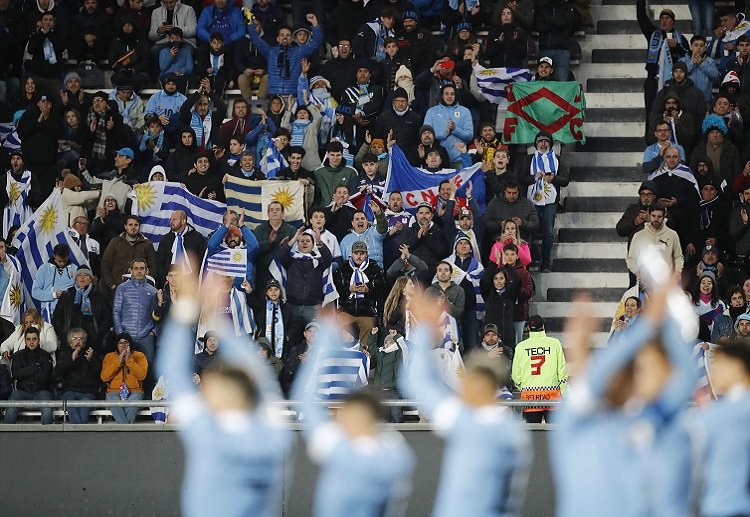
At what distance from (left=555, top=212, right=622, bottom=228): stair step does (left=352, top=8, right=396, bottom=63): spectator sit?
11.3 ft

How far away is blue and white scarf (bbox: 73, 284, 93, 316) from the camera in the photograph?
18.4m

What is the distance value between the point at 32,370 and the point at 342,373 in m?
3.41

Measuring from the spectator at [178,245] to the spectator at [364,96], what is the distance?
2932 millimetres

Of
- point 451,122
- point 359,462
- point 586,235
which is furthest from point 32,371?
point 359,462

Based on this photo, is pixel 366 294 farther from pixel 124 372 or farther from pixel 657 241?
pixel 657 241

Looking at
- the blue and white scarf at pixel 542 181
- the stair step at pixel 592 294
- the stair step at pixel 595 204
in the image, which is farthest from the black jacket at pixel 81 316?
the stair step at pixel 595 204

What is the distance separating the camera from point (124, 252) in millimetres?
18953

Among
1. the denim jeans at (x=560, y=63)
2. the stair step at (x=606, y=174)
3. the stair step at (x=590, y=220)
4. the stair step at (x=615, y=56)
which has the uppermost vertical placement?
the stair step at (x=615, y=56)

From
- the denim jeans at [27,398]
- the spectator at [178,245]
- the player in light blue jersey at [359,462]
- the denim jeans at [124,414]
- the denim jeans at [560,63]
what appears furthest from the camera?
the denim jeans at [560,63]

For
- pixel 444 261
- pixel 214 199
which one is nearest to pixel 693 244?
pixel 444 261

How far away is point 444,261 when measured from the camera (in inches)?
707

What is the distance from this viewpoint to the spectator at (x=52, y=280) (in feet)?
61.4

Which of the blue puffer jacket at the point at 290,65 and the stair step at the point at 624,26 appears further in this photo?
the stair step at the point at 624,26

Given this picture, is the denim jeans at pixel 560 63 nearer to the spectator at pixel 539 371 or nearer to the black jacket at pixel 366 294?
the black jacket at pixel 366 294
